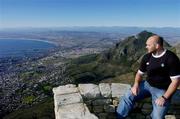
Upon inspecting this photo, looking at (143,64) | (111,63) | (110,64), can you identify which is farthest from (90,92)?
(111,63)

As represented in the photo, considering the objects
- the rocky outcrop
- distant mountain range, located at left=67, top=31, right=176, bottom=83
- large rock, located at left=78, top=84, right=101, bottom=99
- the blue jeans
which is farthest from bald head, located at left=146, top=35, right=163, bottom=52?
distant mountain range, located at left=67, top=31, right=176, bottom=83

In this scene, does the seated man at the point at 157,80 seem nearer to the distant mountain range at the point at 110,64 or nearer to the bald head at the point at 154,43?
the bald head at the point at 154,43

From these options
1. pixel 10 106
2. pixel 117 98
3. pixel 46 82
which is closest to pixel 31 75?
pixel 46 82

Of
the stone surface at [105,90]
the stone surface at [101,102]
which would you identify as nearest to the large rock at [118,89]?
the stone surface at [105,90]

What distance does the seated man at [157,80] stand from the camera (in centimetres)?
755

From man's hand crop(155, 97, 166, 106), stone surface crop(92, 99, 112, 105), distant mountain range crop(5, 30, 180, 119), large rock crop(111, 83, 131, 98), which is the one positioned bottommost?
distant mountain range crop(5, 30, 180, 119)

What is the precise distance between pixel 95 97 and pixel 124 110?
1.09 meters

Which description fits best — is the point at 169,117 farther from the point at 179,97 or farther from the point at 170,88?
the point at 170,88

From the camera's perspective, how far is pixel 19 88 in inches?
4309

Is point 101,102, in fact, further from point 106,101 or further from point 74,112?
point 74,112

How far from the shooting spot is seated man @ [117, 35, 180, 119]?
24.8ft

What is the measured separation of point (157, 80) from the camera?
7.96 meters

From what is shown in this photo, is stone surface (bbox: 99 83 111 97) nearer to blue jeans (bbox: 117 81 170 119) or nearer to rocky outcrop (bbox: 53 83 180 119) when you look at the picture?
rocky outcrop (bbox: 53 83 180 119)

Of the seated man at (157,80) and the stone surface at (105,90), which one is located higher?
the seated man at (157,80)
